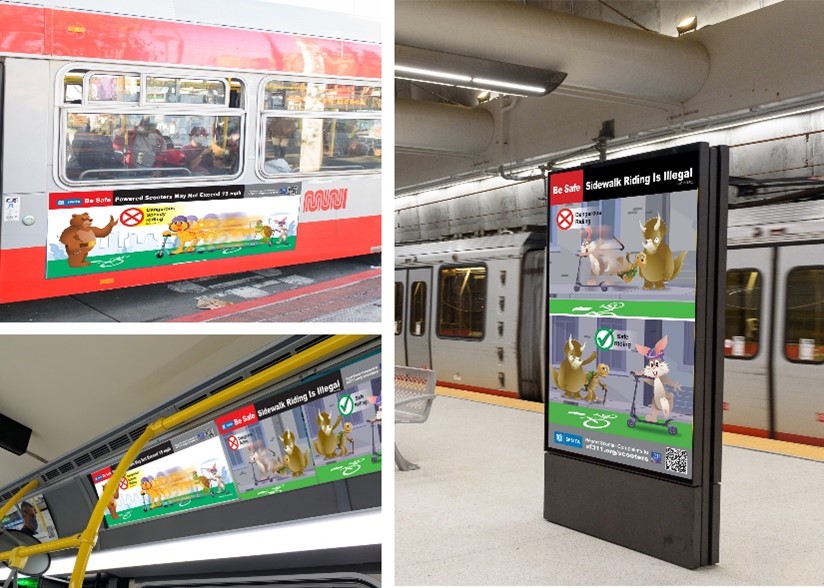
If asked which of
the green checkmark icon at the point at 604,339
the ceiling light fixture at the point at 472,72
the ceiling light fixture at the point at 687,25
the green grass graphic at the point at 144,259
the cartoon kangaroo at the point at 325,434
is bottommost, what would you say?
the green checkmark icon at the point at 604,339

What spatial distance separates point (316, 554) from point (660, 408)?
269 centimetres

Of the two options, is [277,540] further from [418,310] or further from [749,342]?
[418,310]

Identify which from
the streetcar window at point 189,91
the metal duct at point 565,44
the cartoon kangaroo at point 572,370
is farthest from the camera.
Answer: the metal duct at point 565,44

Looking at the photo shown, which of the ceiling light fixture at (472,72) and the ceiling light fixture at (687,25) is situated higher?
the ceiling light fixture at (687,25)

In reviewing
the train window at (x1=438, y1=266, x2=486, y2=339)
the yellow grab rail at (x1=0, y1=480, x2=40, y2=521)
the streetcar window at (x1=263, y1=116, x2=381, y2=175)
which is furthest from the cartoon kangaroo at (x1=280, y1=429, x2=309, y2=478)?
the train window at (x1=438, y1=266, x2=486, y2=339)

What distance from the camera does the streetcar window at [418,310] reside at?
11.3 m

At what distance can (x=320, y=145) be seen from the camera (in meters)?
2.28

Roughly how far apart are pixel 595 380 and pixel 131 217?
2981mm

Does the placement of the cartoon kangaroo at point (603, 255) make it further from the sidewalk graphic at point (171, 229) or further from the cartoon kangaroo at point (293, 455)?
the cartoon kangaroo at point (293, 455)

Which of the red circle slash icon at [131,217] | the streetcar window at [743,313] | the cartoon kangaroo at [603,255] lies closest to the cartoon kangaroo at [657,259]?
the cartoon kangaroo at [603,255]

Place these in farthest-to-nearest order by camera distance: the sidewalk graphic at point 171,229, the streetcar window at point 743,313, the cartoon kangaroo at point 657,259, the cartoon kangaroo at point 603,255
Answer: the streetcar window at point 743,313 → the cartoon kangaroo at point 603,255 → the cartoon kangaroo at point 657,259 → the sidewalk graphic at point 171,229

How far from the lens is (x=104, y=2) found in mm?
2547

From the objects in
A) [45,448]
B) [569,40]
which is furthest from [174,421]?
[569,40]

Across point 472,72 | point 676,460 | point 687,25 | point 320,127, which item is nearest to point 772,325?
point 676,460
